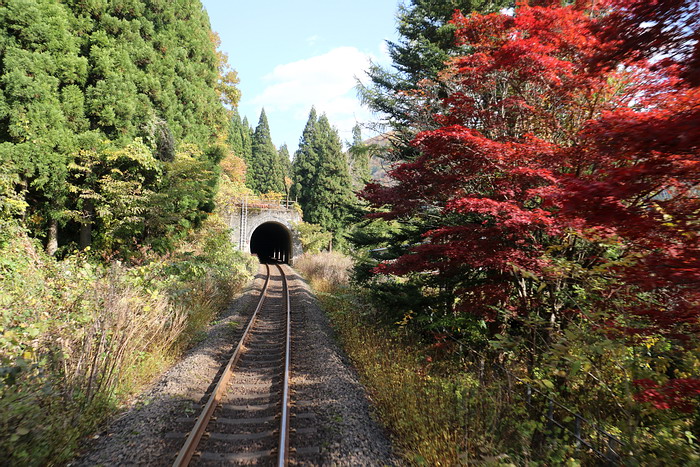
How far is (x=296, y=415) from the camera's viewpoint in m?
4.84

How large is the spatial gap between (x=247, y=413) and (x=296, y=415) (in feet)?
2.50

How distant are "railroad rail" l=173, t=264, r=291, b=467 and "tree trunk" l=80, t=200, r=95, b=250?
6650 mm

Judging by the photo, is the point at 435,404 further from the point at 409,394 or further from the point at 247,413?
the point at 247,413

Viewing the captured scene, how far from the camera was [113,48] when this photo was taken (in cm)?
1076

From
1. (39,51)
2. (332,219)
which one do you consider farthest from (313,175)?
(39,51)

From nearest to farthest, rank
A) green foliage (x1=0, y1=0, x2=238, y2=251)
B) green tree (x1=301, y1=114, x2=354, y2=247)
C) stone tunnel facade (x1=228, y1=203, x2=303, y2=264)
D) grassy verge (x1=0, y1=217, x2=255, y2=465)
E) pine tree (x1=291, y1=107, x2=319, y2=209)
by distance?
1. grassy verge (x1=0, y1=217, x2=255, y2=465)
2. green foliage (x1=0, y1=0, x2=238, y2=251)
3. stone tunnel facade (x1=228, y1=203, x2=303, y2=264)
4. green tree (x1=301, y1=114, x2=354, y2=247)
5. pine tree (x1=291, y1=107, x2=319, y2=209)

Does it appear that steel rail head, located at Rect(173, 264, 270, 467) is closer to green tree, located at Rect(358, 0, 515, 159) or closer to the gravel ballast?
the gravel ballast

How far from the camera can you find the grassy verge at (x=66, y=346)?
3269 mm

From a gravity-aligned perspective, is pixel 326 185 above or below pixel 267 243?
above

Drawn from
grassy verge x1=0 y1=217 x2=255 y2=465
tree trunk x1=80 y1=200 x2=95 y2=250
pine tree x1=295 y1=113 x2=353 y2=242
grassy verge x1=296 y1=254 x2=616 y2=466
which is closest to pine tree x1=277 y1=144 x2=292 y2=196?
pine tree x1=295 y1=113 x2=353 y2=242

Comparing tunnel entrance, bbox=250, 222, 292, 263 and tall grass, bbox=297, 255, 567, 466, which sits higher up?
tunnel entrance, bbox=250, 222, 292, 263

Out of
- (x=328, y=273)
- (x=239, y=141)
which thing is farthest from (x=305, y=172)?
(x=328, y=273)

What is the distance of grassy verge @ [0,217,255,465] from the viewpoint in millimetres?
3269

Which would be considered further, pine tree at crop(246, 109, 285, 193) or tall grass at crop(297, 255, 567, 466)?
pine tree at crop(246, 109, 285, 193)
